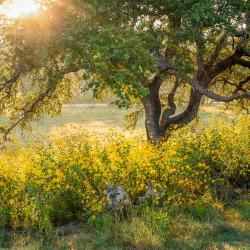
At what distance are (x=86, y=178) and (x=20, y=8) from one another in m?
5.63

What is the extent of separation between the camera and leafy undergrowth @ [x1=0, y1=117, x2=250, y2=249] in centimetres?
1042

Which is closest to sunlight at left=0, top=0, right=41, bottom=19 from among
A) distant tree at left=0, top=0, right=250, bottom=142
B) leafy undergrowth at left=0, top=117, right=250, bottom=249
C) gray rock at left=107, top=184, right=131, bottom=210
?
distant tree at left=0, top=0, right=250, bottom=142

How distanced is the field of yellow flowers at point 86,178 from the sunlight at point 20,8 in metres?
3.75

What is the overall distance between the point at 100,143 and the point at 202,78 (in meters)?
6.54

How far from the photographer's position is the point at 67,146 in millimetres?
12539

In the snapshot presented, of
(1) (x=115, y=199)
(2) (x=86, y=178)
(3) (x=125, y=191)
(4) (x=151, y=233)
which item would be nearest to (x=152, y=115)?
(3) (x=125, y=191)

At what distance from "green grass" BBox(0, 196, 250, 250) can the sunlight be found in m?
6.18

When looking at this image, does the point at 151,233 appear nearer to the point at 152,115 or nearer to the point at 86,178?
the point at 86,178

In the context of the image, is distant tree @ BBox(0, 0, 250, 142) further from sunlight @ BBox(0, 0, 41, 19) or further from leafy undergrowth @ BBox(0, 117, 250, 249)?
leafy undergrowth @ BBox(0, 117, 250, 249)

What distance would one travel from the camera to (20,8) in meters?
13.4

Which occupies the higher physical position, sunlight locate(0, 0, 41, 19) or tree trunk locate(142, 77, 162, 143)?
sunlight locate(0, 0, 41, 19)

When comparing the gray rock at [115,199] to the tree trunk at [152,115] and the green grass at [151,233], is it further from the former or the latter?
the tree trunk at [152,115]

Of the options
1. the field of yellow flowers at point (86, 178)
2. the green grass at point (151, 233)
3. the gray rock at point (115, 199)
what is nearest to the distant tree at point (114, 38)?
the field of yellow flowers at point (86, 178)

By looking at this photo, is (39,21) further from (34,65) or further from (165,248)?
(165,248)
